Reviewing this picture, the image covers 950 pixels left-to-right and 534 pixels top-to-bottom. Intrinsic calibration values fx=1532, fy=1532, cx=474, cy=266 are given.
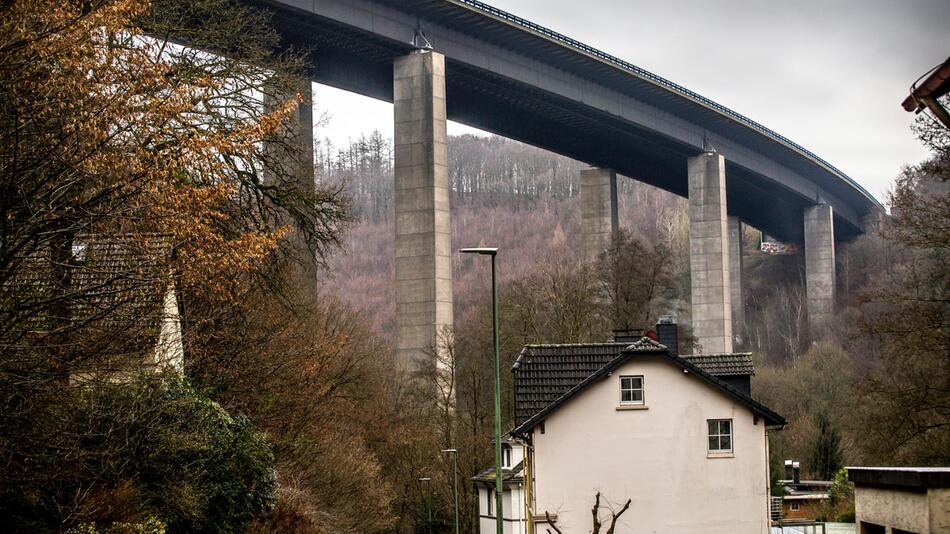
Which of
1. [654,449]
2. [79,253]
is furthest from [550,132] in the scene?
[79,253]

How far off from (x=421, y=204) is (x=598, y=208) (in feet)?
107

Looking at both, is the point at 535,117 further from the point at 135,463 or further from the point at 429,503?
the point at 135,463

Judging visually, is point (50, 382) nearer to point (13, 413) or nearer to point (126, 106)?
point (13, 413)

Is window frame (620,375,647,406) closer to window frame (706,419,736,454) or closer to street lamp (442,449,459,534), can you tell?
window frame (706,419,736,454)

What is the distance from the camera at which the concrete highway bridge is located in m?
65.8

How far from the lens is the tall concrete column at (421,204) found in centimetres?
6575

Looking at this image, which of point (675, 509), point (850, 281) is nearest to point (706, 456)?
point (675, 509)

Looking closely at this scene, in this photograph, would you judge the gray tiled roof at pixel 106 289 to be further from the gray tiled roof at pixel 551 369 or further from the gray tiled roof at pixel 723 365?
the gray tiled roof at pixel 723 365

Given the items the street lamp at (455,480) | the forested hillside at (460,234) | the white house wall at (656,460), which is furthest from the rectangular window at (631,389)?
the forested hillside at (460,234)

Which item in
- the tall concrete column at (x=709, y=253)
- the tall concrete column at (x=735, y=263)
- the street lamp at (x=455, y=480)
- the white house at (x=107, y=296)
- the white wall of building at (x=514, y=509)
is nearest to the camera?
the white house at (x=107, y=296)

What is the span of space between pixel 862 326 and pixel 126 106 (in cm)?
2416

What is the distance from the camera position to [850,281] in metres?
132

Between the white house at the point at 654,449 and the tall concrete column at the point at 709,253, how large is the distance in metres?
58.8

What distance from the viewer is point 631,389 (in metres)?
37.3
